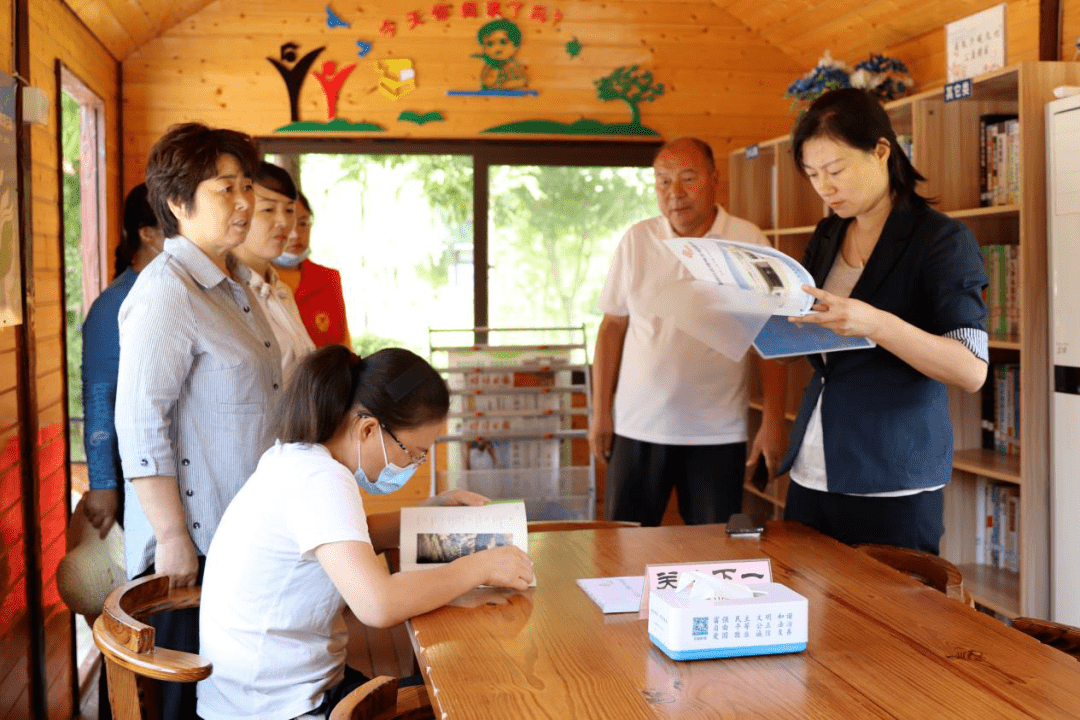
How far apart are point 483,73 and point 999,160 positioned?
2.51 meters

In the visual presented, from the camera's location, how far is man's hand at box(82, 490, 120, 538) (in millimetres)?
2389

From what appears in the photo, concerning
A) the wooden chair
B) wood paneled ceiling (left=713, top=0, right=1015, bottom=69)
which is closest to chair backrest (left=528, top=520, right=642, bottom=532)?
the wooden chair

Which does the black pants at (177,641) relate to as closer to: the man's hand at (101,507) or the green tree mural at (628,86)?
the man's hand at (101,507)

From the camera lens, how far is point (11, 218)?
248 centimetres

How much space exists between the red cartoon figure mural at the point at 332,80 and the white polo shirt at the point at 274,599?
349 cm

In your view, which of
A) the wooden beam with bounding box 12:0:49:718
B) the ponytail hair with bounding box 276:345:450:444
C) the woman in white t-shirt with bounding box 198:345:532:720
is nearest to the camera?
the woman in white t-shirt with bounding box 198:345:532:720

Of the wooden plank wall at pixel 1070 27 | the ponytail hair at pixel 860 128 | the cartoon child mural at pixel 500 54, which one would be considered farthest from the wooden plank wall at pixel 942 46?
the ponytail hair at pixel 860 128

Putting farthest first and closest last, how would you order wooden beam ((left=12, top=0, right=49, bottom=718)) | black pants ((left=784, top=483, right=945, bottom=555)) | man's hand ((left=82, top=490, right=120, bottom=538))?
wooden beam ((left=12, top=0, right=49, bottom=718))
man's hand ((left=82, top=490, right=120, bottom=538))
black pants ((left=784, top=483, right=945, bottom=555))

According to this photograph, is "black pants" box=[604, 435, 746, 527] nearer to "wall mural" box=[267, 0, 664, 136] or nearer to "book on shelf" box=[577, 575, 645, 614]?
"book on shelf" box=[577, 575, 645, 614]

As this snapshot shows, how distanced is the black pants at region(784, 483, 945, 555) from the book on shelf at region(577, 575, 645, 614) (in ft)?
1.50

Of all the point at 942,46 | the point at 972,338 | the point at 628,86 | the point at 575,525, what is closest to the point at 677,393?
A: the point at 575,525

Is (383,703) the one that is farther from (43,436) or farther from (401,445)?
(43,436)

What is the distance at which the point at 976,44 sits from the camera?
143 inches

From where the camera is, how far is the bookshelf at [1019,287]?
9.43 feet
